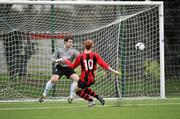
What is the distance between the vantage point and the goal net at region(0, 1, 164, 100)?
1557cm

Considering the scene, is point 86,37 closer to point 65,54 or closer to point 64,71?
point 65,54

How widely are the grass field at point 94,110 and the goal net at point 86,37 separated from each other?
1.31m

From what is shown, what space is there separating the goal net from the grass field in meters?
1.31

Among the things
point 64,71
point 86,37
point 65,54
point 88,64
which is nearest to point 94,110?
point 88,64

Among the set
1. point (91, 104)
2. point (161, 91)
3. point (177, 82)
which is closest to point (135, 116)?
point (91, 104)

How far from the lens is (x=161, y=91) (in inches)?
612

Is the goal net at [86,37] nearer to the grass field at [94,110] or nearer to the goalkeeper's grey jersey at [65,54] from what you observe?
the grass field at [94,110]

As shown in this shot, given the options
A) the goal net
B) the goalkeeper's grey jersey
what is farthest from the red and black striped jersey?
the goal net

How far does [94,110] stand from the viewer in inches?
475

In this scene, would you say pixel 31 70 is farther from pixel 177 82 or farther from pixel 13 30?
pixel 177 82

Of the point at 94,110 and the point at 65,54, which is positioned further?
the point at 65,54

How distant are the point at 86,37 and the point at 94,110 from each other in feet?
14.8

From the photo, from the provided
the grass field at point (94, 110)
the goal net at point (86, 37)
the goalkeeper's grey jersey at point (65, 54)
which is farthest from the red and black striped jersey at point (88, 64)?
the goal net at point (86, 37)

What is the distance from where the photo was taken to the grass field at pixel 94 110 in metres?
10.9
